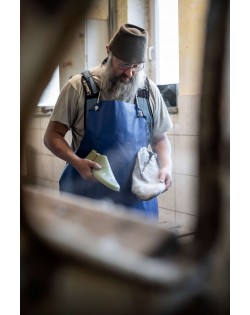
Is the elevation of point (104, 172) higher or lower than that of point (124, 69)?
lower

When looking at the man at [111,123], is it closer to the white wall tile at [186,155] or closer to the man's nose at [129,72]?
the man's nose at [129,72]

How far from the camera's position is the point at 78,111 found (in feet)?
3.97

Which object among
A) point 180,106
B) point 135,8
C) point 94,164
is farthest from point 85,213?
point 135,8

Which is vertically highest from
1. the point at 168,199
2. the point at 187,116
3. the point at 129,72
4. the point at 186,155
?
the point at 129,72

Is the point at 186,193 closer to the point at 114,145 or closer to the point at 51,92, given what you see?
the point at 114,145

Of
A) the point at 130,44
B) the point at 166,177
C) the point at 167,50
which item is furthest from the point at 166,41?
the point at 166,177

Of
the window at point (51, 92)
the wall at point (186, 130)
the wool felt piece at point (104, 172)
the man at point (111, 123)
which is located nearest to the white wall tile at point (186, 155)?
the wall at point (186, 130)

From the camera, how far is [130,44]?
4.05ft

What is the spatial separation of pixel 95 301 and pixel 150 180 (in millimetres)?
351

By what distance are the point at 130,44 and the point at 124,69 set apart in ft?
0.21

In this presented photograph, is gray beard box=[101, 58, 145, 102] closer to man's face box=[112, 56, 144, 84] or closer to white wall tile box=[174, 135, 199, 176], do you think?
man's face box=[112, 56, 144, 84]

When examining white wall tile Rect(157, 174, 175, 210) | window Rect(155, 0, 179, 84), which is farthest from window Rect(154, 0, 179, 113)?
white wall tile Rect(157, 174, 175, 210)

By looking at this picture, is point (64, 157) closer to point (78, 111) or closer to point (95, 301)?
point (78, 111)

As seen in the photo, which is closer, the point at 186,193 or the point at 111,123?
the point at 111,123
